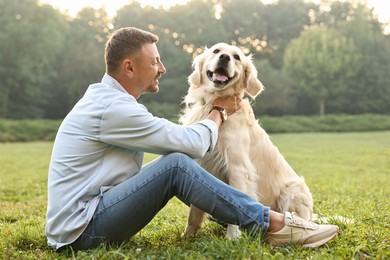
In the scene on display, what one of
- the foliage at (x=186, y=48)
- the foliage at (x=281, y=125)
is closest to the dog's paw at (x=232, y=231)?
the foliage at (x=281, y=125)

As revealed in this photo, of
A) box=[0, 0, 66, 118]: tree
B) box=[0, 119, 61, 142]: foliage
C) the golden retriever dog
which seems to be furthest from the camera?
box=[0, 0, 66, 118]: tree

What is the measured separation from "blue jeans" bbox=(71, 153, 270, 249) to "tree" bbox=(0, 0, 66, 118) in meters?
34.5

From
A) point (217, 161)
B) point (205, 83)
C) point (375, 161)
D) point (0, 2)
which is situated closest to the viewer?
point (217, 161)

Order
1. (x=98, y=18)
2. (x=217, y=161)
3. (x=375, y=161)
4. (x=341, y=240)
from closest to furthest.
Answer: (x=341, y=240), (x=217, y=161), (x=375, y=161), (x=98, y=18)

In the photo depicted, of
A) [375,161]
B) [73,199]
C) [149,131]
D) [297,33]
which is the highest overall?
[297,33]

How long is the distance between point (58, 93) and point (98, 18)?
34.7 feet

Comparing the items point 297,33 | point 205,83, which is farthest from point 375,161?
point 297,33

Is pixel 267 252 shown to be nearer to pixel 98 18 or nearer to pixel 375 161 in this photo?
pixel 375 161

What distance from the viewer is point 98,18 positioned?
4384 centimetres

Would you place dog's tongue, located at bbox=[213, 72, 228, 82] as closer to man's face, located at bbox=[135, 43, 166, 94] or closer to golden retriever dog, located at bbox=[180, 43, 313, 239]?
golden retriever dog, located at bbox=[180, 43, 313, 239]

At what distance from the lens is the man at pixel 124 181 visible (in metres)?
2.87

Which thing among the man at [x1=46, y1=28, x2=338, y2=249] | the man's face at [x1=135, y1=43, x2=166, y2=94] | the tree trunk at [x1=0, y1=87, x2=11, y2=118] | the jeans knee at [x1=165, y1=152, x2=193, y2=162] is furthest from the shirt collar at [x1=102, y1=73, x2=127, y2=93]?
the tree trunk at [x1=0, y1=87, x2=11, y2=118]

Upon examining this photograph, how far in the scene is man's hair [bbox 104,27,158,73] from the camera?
3.09 m

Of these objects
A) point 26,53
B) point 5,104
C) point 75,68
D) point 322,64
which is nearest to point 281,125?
point 322,64
